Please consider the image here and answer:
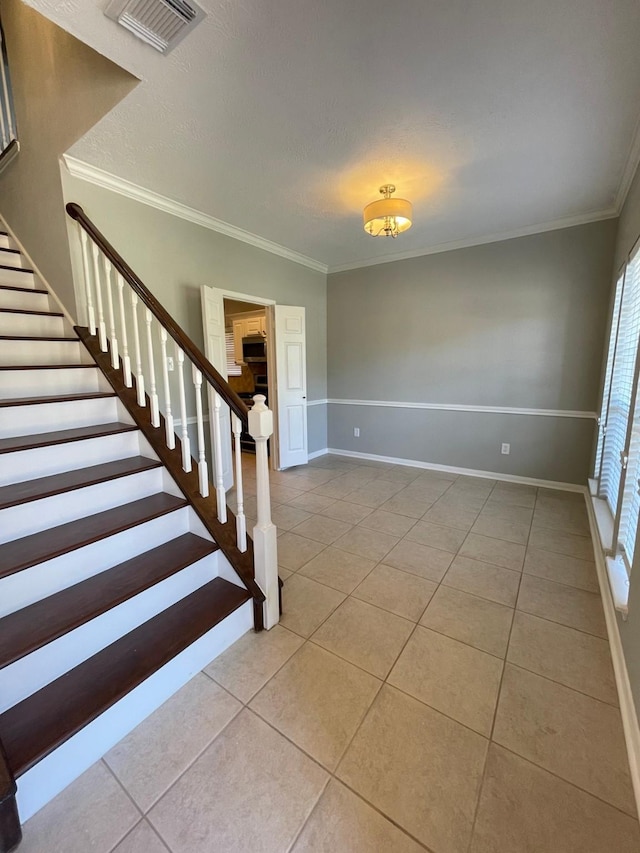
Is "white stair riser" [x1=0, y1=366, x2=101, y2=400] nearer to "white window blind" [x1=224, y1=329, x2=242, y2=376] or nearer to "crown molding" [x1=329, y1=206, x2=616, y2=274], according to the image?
"crown molding" [x1=329, y1=206, x2=616, y2=274]

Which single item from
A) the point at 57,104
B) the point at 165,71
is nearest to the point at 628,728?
the point at 165,71

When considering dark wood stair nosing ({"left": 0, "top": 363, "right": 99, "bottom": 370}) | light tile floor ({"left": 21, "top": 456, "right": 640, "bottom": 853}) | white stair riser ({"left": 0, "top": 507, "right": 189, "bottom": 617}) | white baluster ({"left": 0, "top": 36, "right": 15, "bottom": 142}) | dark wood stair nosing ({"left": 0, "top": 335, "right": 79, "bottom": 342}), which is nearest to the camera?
light tile floor ({"left": 21, "top": 456, "right": 640, "bottom": 853})

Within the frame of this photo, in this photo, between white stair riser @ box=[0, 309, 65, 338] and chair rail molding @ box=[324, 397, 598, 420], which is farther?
chair rail molding @ box=[324, 397, 598, 420]

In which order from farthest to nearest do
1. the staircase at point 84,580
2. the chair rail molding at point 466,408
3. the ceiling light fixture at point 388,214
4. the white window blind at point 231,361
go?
1. the white window blind at point 231,361
2. the chair rail molding at point 466,408
3. the ceiling light fixture at point 388,214
4. the staircase at point 84,580

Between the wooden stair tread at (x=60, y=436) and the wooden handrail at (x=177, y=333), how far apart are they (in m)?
0.65

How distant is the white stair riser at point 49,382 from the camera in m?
1.93

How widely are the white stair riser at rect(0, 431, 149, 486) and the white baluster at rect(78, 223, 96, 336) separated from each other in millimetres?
912

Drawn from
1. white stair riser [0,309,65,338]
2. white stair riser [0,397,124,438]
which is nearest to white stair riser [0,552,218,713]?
white stair riser [0,397,124,438]

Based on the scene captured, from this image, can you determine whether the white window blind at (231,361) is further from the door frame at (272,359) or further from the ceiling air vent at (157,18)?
the ceiling air vent at (157,18)

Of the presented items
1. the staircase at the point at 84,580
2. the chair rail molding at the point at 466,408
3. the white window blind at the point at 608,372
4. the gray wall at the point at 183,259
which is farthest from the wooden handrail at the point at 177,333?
the chair rail molding at the point at 466,408

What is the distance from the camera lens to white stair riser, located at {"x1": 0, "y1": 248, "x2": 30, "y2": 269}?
8.94 ft

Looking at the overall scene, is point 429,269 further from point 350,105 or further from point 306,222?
point 350,105

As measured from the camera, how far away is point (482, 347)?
3.83m

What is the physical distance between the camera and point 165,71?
1619mm
